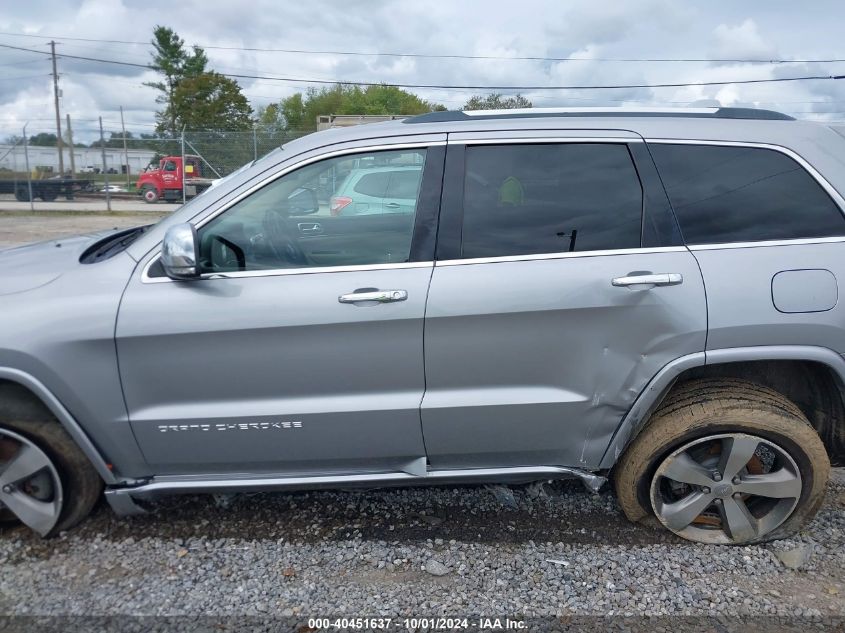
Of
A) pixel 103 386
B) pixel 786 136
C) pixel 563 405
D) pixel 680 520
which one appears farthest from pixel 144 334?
pixel 786 136

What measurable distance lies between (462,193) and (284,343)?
97 cm

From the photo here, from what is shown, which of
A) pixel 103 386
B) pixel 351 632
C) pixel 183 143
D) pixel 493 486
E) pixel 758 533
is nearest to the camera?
pixel 351 632

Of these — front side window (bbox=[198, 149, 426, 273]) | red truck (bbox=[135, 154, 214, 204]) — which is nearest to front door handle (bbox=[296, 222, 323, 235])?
front side window (bbox=[198, 149, 426, 273])

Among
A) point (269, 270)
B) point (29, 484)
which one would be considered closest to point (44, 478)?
point (29, 484)

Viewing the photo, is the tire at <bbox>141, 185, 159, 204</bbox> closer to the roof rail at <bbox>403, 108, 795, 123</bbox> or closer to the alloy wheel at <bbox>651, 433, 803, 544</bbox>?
the roof rail at <bbox>403, 108, 795, 123</bbox>

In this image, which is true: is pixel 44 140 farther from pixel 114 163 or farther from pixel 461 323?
pixel 461 323

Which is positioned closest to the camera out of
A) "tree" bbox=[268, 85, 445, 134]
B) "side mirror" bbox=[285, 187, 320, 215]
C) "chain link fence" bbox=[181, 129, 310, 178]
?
"side mirror" bbox=[285, 187, 320, 215]

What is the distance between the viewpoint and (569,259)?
269 cm

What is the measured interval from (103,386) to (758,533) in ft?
9.71

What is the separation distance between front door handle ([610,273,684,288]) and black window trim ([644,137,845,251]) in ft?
0.58

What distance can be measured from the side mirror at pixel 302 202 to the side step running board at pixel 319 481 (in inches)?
46.6

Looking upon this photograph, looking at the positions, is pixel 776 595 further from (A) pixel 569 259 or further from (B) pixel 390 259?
(B) pixel 390 259

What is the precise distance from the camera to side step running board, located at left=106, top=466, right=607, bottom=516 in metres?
2.82

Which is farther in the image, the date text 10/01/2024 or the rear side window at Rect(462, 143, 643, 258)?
the rear side window at Rect(462, 143, 643, 258)
